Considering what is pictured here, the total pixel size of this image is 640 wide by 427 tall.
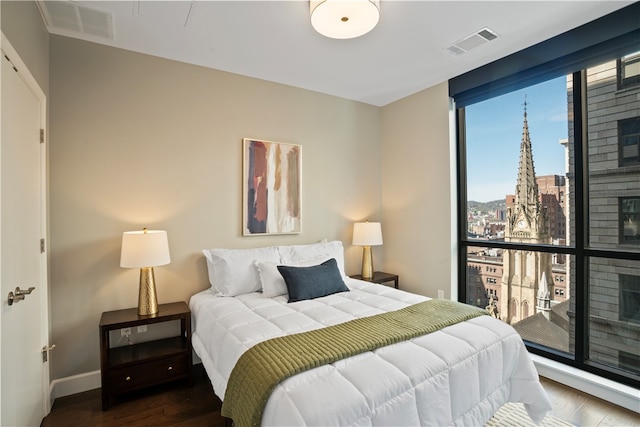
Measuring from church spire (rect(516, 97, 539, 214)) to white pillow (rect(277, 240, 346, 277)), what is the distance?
184cm

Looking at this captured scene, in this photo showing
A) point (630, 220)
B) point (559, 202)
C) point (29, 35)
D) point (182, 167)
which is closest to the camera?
point (29, 35)

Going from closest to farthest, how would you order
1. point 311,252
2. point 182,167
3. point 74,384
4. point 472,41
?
point 74,384 → point 472,41 → point 182,167 → point 311,252

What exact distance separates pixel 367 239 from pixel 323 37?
215cm

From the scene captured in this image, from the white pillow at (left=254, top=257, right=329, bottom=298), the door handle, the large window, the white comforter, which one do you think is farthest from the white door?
the large window

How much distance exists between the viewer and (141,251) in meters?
2.38

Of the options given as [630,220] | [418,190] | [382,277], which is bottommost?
[382,277]

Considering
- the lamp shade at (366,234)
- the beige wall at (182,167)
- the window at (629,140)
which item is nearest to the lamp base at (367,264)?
the lamp shade at (366,234)

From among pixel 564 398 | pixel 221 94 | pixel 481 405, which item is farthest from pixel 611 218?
pixel 221 94

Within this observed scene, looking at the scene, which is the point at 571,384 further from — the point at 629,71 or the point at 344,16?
the point at 344,16

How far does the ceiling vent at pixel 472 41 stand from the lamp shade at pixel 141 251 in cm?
293

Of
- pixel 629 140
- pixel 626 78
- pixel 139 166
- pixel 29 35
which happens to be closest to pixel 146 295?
pixel 139 166

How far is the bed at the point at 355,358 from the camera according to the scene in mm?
1348

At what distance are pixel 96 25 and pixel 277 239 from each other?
7.71ft

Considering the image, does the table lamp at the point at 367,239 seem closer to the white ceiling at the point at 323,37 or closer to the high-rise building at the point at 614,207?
the white ceiling at the point at 323,37
